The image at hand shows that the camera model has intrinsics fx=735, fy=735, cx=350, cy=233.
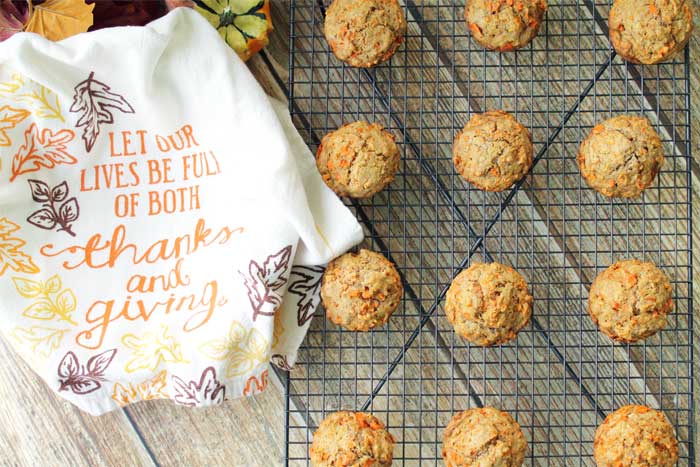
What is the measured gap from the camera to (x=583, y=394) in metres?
1.67

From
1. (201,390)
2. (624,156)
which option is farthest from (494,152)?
(201,390)

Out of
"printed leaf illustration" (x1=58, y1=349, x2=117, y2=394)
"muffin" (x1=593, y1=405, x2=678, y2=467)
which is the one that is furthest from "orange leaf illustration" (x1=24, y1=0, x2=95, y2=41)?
"muffin" (x1=593, y1=405, x2=678, y2=467)

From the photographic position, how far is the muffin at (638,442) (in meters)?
1.48

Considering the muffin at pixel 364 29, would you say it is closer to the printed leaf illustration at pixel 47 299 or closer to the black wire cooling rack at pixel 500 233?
the black wire cooling rack at pixel 500 233

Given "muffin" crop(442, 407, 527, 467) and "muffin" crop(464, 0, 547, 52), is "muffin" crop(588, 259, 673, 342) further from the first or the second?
"muffin" crop(464, 0, 547, 52)

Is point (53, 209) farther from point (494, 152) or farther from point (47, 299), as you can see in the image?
point (494, 152)

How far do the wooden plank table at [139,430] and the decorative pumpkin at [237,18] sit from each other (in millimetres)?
829

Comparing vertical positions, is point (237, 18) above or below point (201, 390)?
above

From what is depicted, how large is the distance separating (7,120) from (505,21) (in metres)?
1.07

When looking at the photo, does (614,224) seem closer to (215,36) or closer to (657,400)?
(657,400)

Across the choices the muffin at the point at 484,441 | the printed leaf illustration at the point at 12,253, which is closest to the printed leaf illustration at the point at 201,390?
the printed leaf illustration at the point at 12,253

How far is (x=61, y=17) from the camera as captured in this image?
63.3 inches

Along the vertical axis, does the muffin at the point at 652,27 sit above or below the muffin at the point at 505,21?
below

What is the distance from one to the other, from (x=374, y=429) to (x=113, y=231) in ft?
2.31
